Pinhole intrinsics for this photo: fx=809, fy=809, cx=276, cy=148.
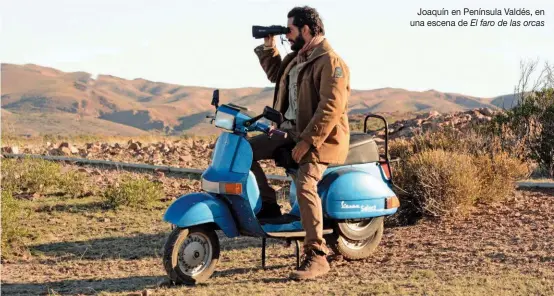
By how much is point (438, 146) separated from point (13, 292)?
758 cm

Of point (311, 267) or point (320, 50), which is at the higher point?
point (320, 50)

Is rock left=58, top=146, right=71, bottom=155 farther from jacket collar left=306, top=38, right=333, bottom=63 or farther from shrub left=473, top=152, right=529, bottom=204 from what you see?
jacket collar left=306, top=38, right=333, bottom=63

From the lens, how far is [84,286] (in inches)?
290

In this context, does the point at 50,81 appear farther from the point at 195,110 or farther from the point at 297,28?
the point at 297,28

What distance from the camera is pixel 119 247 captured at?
9.37 metres


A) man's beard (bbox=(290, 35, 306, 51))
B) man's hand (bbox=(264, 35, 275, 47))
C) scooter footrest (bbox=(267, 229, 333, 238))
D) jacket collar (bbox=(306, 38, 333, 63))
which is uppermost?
man's hand (bbox=(264, 35, 275, 47))

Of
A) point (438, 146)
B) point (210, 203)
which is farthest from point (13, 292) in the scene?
point (438, 146)

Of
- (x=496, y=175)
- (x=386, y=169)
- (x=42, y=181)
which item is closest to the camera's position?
(x=386, y=169)

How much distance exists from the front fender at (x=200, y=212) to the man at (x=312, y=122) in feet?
1.66

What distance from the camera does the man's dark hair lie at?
285 inches

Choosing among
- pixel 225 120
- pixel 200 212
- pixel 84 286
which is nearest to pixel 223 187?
pixel 200 212

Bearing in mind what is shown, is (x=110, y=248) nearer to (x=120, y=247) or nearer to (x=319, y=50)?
(x=120, y=247)

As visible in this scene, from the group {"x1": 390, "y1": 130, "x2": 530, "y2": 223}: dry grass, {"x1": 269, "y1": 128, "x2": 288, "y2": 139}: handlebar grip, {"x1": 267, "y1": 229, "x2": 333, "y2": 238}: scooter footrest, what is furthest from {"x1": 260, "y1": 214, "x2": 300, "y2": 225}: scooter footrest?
{"x1": 390, "y1": 130, "x2": 530, "y2": 223}: dry grass

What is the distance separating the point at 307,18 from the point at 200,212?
1.97 meters
